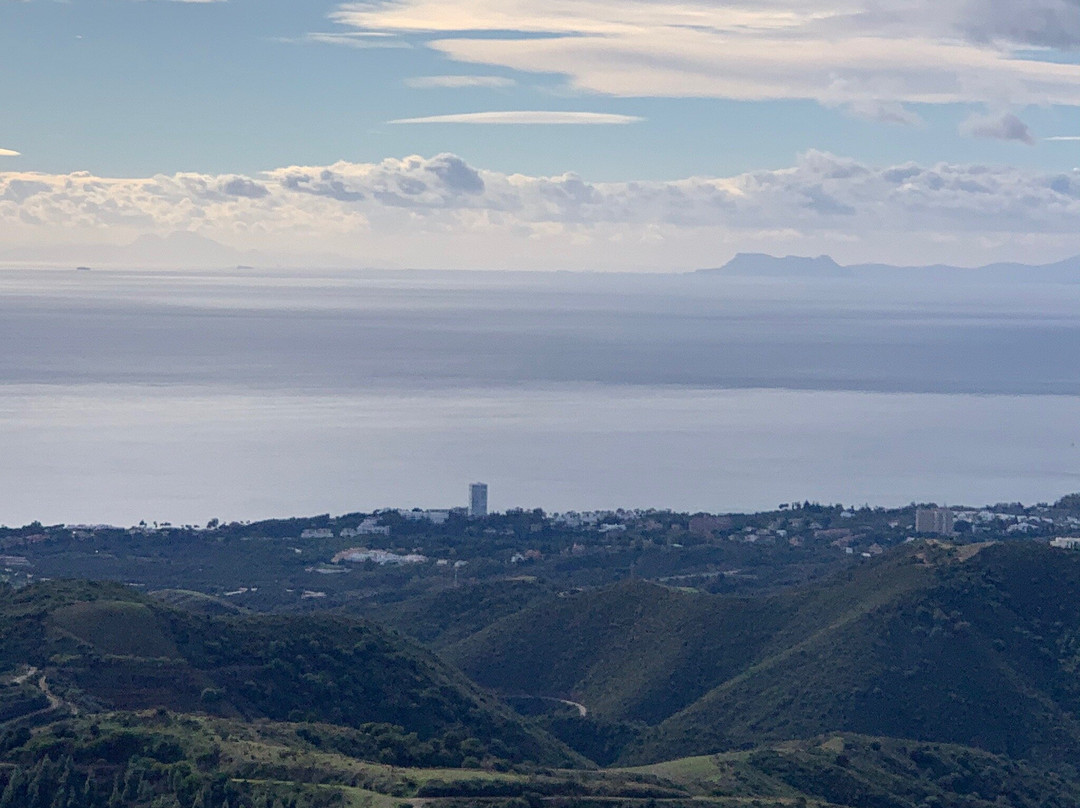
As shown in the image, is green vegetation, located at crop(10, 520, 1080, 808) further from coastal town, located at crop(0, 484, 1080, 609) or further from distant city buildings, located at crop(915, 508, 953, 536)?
distant city buildings, located at crop(915, 508, 953, 536)

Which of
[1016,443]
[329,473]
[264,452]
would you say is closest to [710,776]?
[329,473]

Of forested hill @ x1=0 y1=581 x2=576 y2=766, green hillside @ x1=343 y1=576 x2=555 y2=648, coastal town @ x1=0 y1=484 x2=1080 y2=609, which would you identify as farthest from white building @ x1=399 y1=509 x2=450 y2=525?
forested hill @ x1=0 y1=581 x2=576 y2=766

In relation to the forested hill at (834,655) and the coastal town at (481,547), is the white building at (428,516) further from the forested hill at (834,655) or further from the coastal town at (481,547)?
the forested hill at (834,655)

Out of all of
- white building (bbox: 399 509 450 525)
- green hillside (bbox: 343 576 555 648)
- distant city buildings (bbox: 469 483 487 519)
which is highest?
distant city buildings (bbox: 469 483 487 519)

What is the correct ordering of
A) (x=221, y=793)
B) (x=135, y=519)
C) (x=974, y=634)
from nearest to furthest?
(x=221, y=793)
(x=974, y=634)
(x=135, y=519)

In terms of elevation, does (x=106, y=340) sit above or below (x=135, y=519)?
above

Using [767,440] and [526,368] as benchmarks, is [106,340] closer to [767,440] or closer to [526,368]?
[526,368]
